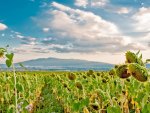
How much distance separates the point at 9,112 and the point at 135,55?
330 cm

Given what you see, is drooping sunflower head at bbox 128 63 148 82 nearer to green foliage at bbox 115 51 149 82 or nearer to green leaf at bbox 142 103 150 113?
green foliage at bbox 115 51 149 82

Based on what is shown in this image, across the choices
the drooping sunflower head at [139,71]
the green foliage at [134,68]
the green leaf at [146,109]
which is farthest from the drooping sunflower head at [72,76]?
the drooping sunflower head at [139,71]

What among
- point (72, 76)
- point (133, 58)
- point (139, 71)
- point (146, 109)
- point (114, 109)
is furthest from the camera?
point (72, 76)

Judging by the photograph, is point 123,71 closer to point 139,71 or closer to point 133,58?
point 133,58

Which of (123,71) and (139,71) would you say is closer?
(139,71)

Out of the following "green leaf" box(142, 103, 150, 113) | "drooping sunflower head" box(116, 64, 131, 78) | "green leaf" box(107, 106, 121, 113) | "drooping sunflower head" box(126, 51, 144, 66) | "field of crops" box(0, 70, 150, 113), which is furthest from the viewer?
"field of crops" box(0, 70, 150, 113)

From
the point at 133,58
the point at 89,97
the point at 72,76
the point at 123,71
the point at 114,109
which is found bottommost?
the point at 89,97

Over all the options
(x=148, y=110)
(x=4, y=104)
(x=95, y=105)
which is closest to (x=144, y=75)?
(x=148, y=110)

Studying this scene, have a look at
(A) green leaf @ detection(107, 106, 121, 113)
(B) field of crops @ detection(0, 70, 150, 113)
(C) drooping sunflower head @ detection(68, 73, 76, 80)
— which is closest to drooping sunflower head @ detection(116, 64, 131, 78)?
(B) field of crops @ detection(0, 70, 150, 113)

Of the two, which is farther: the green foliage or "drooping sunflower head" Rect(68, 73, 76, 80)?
"drooping sunflower head" Rect(68, 73, 76, 80)

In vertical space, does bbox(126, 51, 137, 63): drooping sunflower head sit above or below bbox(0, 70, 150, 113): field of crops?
above

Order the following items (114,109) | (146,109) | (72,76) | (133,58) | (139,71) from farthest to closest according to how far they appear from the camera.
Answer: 1. (72,76)
2. (114,109)
3. (146,109)
4. (133,58)
5. (139,71)

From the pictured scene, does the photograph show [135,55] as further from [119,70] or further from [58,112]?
[58,112]

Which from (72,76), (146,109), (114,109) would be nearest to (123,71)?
(146,109)
